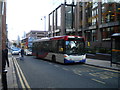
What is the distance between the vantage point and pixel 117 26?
24172 mm

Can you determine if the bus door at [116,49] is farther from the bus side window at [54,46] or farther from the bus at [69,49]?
the bus side window at [54,46]

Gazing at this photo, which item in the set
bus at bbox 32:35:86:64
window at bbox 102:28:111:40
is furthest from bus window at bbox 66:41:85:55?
window at bbox 102:28:111:40

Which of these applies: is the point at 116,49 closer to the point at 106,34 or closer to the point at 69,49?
the point at 69,49

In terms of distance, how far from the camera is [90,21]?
32.6m

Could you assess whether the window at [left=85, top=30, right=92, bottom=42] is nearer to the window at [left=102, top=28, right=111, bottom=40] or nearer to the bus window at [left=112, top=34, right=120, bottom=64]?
the window at [left=102, top=28, right=111, bottom=40]

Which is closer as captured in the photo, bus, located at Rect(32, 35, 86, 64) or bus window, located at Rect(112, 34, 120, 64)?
bus window, located at Rect(112, 34, 120, 64)

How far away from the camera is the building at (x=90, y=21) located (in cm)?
2486

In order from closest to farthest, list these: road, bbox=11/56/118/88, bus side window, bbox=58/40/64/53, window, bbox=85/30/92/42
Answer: road, bbox=11/56/118/88
bus side window, bbox=58/40/64/53
window, bbox=85/30/92/42

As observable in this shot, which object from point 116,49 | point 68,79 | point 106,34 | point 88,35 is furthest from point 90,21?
point 68,79

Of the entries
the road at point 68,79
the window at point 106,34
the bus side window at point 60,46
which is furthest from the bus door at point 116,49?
the window at point 106,34

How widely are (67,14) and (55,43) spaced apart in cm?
2777

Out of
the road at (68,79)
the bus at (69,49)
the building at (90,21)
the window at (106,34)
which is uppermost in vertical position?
the building at (90,21)

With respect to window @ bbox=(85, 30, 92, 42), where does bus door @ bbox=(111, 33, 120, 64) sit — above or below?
A: below

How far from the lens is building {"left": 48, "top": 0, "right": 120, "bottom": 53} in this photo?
24.9 m
